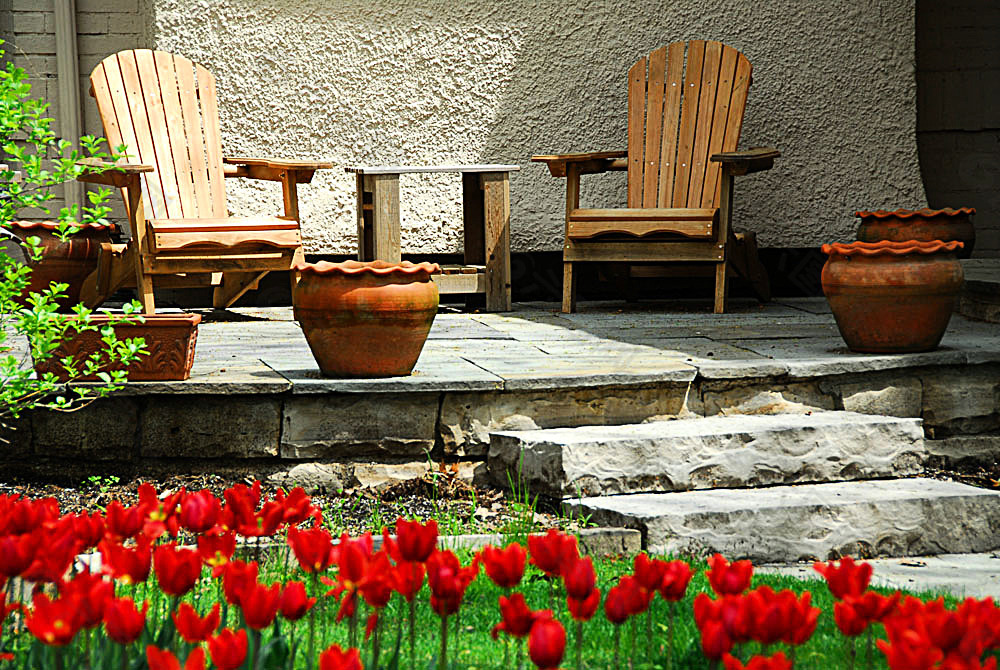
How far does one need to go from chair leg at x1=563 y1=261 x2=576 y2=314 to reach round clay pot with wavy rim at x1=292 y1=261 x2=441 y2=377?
6.27ft

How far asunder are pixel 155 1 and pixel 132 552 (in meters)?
4.35

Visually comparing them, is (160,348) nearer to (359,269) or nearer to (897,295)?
(359,269)

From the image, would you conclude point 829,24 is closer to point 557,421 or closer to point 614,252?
point 614,252

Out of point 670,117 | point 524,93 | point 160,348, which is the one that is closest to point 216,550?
point 160,348

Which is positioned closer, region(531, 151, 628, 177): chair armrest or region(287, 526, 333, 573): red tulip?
region(287, 526, 333, 573): red tulip

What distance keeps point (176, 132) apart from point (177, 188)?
244 millimetres

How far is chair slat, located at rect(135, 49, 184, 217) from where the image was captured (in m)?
4.68

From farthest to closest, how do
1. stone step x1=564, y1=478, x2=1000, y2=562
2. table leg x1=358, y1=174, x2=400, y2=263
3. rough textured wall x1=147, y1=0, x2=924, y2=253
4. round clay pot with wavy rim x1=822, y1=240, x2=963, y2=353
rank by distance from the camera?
rough textured wall x1=147, y1=0, x2=924, y2=253 < table leg x1=358, y1=174, x2=400, y2=263 < round clay pot with wavy rim x1=822, y1=240, x2=963, y2=353 < stone step x1=564, y1=478, x2=1000, y2=562

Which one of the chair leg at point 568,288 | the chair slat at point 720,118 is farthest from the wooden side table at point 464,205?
the chair slat at point 720,118

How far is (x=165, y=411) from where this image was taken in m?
2.92

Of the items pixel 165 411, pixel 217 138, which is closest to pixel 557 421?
pixel 165 411

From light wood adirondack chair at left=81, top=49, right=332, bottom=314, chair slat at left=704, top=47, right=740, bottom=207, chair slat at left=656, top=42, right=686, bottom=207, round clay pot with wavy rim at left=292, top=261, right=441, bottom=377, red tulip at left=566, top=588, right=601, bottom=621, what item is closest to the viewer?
red tulip at left=566, top=588, right=601, bottom=621

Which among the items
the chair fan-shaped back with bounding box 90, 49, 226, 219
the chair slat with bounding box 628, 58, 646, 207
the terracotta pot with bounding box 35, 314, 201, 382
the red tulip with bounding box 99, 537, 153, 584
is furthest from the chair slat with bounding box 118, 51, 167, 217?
the red tulip with bounding box 99, 537, 153, 584

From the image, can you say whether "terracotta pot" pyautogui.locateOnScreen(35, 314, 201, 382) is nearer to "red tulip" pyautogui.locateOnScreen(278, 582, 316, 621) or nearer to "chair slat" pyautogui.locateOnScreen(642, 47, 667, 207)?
"red tulip" pyautogui.locateOnScreen(278, 582, 316, 621)
